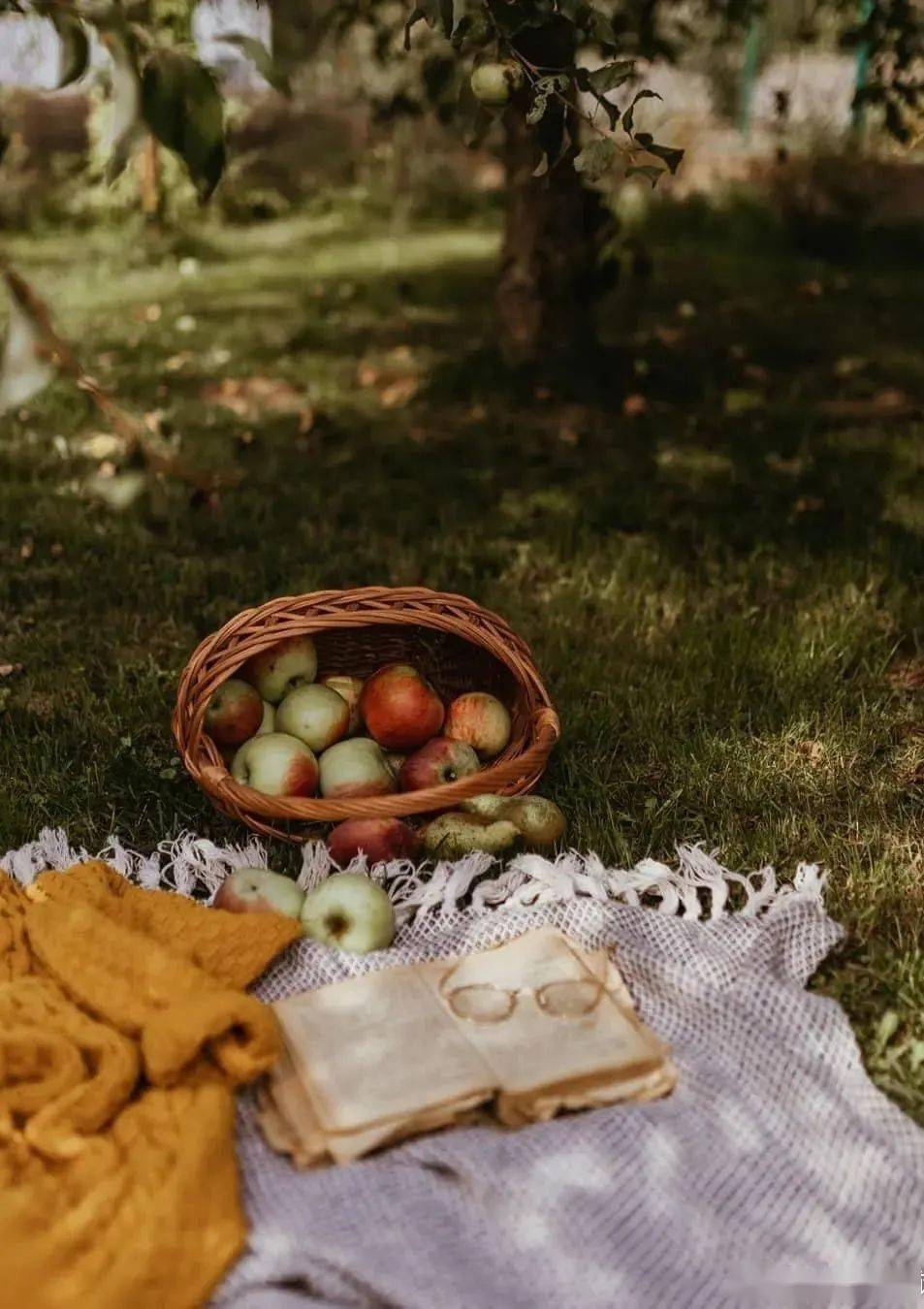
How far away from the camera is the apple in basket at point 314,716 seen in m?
2.70

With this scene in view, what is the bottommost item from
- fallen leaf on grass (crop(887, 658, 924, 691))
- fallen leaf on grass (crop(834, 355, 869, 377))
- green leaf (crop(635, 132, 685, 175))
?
fallen leaf on grass (crop(887, 658, 924, 691))

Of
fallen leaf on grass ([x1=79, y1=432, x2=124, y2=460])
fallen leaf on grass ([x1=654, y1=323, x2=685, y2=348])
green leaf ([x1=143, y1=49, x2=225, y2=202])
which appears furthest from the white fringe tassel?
fallen leaf on grass ([x1=654, y1=323, x2=685, y2=348])

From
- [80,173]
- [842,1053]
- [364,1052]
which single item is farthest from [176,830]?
[80,173]

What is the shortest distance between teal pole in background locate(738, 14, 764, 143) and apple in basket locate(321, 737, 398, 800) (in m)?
6.94

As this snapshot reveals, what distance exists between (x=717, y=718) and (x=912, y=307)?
4139mm

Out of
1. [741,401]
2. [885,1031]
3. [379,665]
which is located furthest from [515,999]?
[741,401]

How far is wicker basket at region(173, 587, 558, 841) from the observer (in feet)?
7.97

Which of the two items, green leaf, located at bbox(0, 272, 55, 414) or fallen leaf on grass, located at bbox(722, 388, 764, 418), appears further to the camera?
fallen leaf on grass, located at bbox(722, 388, 764, 418)

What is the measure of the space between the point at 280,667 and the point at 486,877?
624mm

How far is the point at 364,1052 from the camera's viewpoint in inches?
76.9

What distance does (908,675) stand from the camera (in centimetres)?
332

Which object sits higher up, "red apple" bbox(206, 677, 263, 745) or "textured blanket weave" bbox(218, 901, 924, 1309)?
"red apple" bbox(206, 677, 263, 745)

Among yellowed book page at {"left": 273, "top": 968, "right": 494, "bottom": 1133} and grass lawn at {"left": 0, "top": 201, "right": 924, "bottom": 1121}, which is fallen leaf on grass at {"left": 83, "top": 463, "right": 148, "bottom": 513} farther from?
yellowed book page at {"left": 273, "top": 968, "right": 494, "bottom": 1133}

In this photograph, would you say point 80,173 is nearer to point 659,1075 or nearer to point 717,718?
point 717,718
